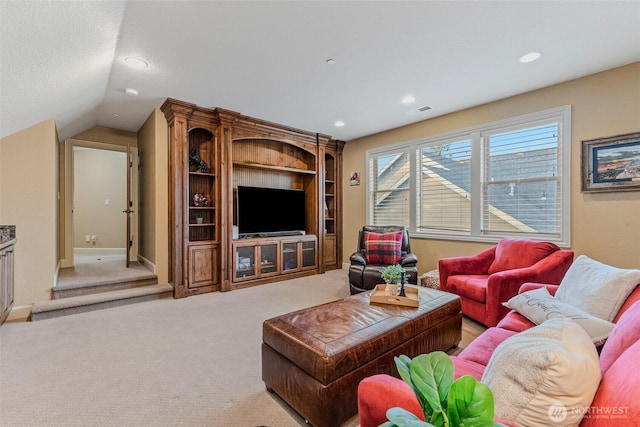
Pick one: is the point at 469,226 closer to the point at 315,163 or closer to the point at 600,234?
the point at 600,234

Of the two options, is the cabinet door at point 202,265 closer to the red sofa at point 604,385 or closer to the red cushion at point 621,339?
the red sofa at point 604,385

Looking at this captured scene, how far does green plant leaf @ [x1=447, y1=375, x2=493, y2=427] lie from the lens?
1.73ft

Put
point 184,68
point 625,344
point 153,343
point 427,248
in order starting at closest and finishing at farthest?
1. point 625,344
2. point 153,343
3. point 184,68
4. point 427,248

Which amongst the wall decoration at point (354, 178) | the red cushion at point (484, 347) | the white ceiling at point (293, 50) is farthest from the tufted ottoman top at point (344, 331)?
the wall decoration at point (354, 178)

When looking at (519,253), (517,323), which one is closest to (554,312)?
(517,323)

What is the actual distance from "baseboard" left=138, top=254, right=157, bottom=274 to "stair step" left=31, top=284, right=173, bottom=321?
0.35 meters

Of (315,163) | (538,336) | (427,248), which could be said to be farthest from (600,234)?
(315,163)

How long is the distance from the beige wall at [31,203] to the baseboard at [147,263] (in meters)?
1.06

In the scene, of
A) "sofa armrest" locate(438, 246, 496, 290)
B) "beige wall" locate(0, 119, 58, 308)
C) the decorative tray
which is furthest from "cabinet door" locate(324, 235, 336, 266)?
"beige wall" locate(0, 119, 58, 308)

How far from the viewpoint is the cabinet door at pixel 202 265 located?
3.96m

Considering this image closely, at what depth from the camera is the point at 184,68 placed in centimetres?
282

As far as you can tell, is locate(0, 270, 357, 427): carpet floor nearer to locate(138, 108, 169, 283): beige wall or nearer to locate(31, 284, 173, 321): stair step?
locate(31, 284, 173, 321): stair step

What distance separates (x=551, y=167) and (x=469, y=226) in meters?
1.16

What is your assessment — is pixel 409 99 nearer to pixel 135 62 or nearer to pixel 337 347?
pixel 135 62
